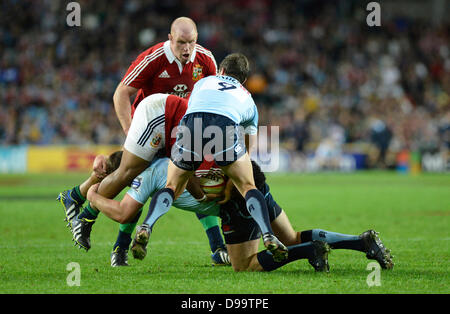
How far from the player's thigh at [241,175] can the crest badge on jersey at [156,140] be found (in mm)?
909

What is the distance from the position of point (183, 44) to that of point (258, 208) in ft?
8.35

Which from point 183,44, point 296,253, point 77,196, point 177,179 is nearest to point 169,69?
point 183,44

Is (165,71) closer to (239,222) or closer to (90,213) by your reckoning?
(90,213)

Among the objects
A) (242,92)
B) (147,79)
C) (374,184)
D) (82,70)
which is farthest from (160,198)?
(82,70)

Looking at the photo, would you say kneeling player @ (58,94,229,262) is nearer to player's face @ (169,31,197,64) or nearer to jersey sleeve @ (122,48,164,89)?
player's face @ (169,31,197,64)

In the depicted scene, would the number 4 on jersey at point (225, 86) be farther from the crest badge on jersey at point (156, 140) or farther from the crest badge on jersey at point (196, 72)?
the crest badge on jersey at point (196, 72)

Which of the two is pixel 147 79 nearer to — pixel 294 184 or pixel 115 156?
pixel 115 156

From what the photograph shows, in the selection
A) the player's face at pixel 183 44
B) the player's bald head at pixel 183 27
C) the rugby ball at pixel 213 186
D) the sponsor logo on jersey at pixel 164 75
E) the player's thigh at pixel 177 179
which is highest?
the player's bald head at pixel 183 27

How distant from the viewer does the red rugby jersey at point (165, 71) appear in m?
7.77

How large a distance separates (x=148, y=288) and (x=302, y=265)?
1.99m

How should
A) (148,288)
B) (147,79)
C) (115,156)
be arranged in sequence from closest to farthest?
(148,288) < (115,156) < (147,79)

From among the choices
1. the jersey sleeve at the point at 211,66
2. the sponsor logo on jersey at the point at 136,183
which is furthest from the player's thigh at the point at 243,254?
the jersey sleeve at the point at 211,66

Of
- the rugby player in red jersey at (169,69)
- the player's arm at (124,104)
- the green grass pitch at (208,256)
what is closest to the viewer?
the green grass pitch at (208,256)

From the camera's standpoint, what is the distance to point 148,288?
17.0 ft
